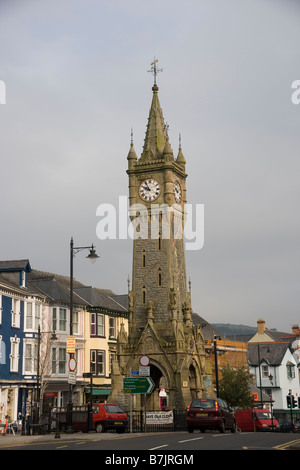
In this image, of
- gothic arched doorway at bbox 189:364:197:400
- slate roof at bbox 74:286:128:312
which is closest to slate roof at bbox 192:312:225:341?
slate roof at bbox 74:286:128:312

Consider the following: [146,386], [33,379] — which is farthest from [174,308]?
[146,386]

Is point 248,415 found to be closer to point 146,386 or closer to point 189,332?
point 146,386

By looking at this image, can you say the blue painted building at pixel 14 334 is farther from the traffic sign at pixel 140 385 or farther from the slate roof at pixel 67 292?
the traffic sign at pixel 140 385

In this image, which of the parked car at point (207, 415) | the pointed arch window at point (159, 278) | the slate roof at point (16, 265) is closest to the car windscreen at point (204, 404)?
the parked car at point (207, 415)

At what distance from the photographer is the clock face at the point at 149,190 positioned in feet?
186

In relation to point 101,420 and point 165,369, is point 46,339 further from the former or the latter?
point 101,420

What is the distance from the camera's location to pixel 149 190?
5700 cm

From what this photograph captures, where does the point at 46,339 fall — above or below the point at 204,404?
above

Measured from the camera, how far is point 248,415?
1591 inches

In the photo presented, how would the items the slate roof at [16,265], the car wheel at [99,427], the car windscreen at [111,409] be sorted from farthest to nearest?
1. the slate roof at [16,265]
2. the car windscreen at [111,409]
3. the car wheel at [99,427]

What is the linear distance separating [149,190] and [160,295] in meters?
9.44

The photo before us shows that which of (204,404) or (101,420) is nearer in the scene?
(204,404)

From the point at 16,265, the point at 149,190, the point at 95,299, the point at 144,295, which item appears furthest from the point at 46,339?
the point at 149,190

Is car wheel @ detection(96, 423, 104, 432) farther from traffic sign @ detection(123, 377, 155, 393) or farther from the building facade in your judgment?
the building facade
